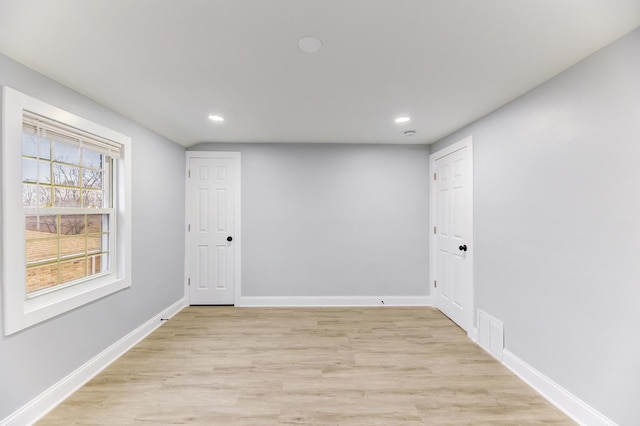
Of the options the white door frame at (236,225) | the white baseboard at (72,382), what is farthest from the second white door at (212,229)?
the white baseboard at (72,382)

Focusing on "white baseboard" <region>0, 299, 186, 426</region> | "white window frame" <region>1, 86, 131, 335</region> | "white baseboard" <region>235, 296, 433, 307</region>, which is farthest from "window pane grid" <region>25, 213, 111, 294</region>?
"white baseboard" <region>235, 296, 433, 307</region>

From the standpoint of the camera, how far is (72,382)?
1965 mm

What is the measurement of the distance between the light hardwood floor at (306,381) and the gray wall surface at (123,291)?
0.26 m

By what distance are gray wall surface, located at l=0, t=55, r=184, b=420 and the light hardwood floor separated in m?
0.26

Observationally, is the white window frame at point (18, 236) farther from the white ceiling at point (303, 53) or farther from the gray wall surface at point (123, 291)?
the white ceiling at point (303, 53)

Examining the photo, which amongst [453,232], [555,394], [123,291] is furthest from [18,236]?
[453,232]

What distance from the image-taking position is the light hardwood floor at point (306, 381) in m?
1.76

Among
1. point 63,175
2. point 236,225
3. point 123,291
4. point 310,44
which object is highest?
point 310,44

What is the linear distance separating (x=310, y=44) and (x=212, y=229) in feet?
9.77

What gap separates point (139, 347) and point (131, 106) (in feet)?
7.41

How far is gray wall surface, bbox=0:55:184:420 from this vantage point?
1635 millimetres

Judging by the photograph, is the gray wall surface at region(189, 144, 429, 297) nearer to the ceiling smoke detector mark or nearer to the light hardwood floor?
the light hardwood floor

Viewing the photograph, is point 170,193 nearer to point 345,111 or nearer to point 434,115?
point 345,111

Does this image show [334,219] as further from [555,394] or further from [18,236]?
[18,236]
